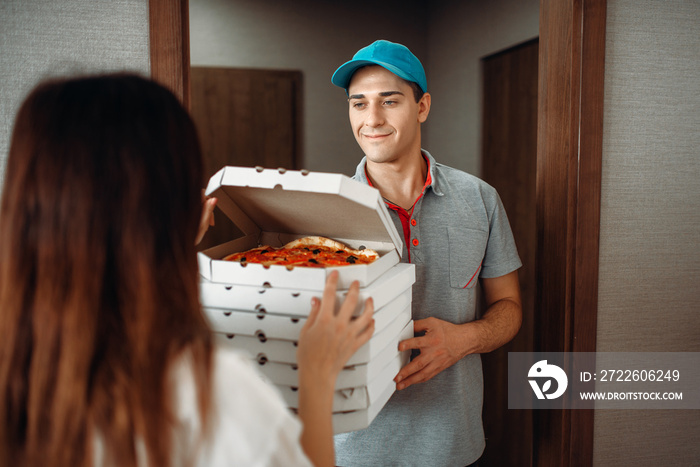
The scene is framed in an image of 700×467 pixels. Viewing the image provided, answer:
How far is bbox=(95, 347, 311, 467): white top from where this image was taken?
52cm

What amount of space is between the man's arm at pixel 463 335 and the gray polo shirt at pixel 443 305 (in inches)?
2.2

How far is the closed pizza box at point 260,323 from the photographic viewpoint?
0.80 m

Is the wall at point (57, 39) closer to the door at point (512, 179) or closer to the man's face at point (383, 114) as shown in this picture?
the man's face at point (383, 114)

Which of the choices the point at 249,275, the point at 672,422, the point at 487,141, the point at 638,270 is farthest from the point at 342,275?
the point at 487,141

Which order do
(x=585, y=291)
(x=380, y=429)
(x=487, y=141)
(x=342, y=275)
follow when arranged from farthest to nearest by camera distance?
(x=487, y=141), (x=585, y=291), (x=380, y=429), (x=342, y=275)

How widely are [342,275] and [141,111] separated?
0.39 metres

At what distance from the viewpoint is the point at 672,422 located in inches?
59.8

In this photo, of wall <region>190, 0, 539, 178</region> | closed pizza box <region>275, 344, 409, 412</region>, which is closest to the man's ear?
closed pizza box <region>275, 344, 409, 412</region>

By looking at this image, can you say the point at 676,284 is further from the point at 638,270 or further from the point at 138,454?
the point at 138,454

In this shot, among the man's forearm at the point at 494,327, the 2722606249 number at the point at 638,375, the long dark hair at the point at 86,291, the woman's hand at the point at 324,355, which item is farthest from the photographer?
the 2722606249 number at the point at 638,375

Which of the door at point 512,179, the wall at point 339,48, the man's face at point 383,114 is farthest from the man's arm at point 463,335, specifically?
the wall at point 339,48

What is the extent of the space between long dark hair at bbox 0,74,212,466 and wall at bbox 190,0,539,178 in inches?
109

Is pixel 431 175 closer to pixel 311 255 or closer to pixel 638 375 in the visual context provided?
pixel 311 255

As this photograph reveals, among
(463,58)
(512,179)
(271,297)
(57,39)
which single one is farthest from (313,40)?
(271,297)
